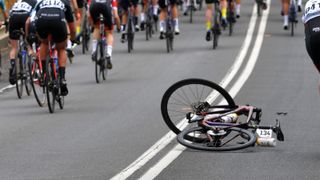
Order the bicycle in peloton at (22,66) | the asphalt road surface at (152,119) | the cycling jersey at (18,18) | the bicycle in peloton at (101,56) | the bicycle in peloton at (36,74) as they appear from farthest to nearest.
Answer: the bicycle in peloton at (101,56) → the cycling jersey at (18,18) → the bicycle in peloton at (22,66) → the bicycle in peloton at (36,74) → the asphalt road surface at (152,119)

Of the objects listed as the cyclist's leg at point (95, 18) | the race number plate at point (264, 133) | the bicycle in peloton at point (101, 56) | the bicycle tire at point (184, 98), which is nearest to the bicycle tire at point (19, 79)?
the bicycle in peloton at point (101, 56)

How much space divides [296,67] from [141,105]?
20.3 feet

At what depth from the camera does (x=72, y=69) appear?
2116cm

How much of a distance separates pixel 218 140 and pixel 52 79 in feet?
14.6

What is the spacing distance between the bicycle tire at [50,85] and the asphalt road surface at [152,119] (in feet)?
0.60

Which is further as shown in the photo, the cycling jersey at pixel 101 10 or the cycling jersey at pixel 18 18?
the cycling jersey at pixel 101 10

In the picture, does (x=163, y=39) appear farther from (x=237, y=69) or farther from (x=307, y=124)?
(x=307, y=124)

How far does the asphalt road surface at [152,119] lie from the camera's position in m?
9.86

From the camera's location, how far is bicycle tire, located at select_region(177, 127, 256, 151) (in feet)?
34.3

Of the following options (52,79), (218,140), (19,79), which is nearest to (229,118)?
(218,140)

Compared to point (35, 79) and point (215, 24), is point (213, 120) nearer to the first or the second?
point (35, 79)

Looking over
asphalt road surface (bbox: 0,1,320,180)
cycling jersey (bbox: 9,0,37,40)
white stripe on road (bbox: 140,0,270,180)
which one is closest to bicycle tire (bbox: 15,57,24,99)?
asphalt road surface (bbox: 0,1,320,180)

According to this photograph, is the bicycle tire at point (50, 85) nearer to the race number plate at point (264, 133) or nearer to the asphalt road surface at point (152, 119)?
the asphalt road surface at point (152, 119)

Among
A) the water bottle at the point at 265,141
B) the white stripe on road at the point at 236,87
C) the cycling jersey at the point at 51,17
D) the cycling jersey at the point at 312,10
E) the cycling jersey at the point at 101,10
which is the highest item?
the cycling jersey at the point at 312,10
